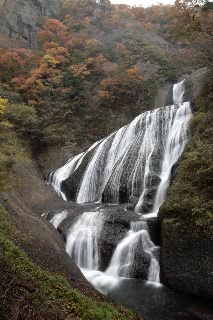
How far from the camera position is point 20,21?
4059 centimetres

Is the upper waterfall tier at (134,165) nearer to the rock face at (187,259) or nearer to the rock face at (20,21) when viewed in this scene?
the rock face at (187,259)

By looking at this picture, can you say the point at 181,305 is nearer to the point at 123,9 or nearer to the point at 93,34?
the point at 93,34

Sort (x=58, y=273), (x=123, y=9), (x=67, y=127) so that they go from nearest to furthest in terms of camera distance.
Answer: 1. (x=58, y=273)
2. (x=67, y=127)
3. (x=123, y=9)

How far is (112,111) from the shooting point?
28.7 m

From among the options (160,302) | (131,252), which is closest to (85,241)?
(131,252)

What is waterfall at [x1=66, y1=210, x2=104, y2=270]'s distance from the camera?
13836 millimetres

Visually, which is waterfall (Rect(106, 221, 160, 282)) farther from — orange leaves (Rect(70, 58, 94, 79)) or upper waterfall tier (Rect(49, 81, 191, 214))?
orange leaves (Rect(70, 58, 94, 79))

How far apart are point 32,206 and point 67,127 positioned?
11271mm

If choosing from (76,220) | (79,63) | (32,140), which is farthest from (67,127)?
(76,220)

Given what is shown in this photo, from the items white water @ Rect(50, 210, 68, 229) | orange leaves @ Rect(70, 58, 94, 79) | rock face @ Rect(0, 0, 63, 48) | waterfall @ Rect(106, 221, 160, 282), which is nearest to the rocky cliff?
waterfall @ Rect(106, 221, 160, 282)

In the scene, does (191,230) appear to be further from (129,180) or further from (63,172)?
(63,172)

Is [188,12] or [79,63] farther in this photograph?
[79,63]

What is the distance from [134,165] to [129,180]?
3.74 ft

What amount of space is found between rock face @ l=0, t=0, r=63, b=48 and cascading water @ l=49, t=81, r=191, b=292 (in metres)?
22.6
